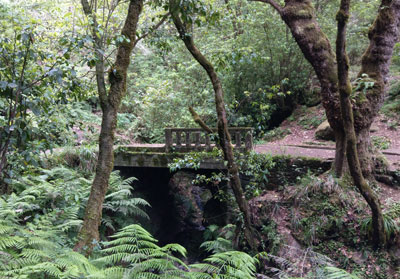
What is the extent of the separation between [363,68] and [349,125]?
101 inches

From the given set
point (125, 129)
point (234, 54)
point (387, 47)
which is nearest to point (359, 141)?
point (387, 47)

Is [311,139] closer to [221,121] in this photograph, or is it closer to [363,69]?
[363,69]

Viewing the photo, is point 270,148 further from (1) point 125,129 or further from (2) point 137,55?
(2) point 137,55

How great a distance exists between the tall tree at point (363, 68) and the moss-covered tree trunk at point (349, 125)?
1388mm

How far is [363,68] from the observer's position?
636 centimetres

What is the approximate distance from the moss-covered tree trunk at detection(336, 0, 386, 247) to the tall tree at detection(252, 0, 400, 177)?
1.39 metres

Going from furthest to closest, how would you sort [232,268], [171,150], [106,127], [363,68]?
[171,150]
[363,68]
[106,127]
[232,268]

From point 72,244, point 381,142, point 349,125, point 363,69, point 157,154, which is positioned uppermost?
point 363,69

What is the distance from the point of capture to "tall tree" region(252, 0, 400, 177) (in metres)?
6.00

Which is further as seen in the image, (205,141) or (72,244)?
(205,141)

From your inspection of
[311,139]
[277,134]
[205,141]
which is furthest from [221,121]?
[277,134]

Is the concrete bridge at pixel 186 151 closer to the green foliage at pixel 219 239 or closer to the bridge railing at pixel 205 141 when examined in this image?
the bridge railing at pixel 205 141

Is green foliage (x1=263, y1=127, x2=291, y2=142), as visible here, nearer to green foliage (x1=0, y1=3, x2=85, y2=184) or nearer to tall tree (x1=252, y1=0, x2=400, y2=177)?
tall tree (x1=252, y1=0, x2=400, y2=177)

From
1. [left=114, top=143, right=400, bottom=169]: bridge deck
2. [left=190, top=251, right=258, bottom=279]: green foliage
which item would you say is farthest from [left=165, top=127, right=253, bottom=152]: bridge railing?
[left=190, top=251, right=258, bottom=279]: green foliage
